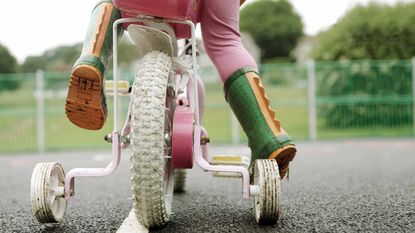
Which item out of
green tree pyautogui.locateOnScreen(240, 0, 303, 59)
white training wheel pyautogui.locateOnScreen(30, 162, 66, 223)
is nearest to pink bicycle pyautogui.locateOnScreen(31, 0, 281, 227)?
white training wheel pyautogui.locateOnScreen(30, 162, 66, 223)

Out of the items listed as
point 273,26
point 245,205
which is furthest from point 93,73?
point 273,26

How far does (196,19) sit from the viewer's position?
6.98 feet

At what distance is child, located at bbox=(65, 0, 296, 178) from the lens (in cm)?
193

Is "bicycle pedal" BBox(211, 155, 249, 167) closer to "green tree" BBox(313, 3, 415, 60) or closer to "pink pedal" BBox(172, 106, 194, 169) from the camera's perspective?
"pink pedal" BBox(172, 106, 194, 169)

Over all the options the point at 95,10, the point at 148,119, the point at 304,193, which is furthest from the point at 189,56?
the point at 304,193

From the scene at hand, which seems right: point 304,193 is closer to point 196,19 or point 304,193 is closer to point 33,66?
point 196,19

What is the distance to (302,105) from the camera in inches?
394

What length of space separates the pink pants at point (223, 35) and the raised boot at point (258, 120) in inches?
2.1

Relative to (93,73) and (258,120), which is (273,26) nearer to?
(258,120)

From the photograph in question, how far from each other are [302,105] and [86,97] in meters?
8.37

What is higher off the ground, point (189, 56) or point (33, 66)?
point (33, 66)

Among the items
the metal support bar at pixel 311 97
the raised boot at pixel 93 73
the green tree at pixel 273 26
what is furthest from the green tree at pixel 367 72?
the green tree at pixel 273 26

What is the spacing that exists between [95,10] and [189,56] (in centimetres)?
45

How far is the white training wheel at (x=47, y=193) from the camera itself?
181 centimetres
